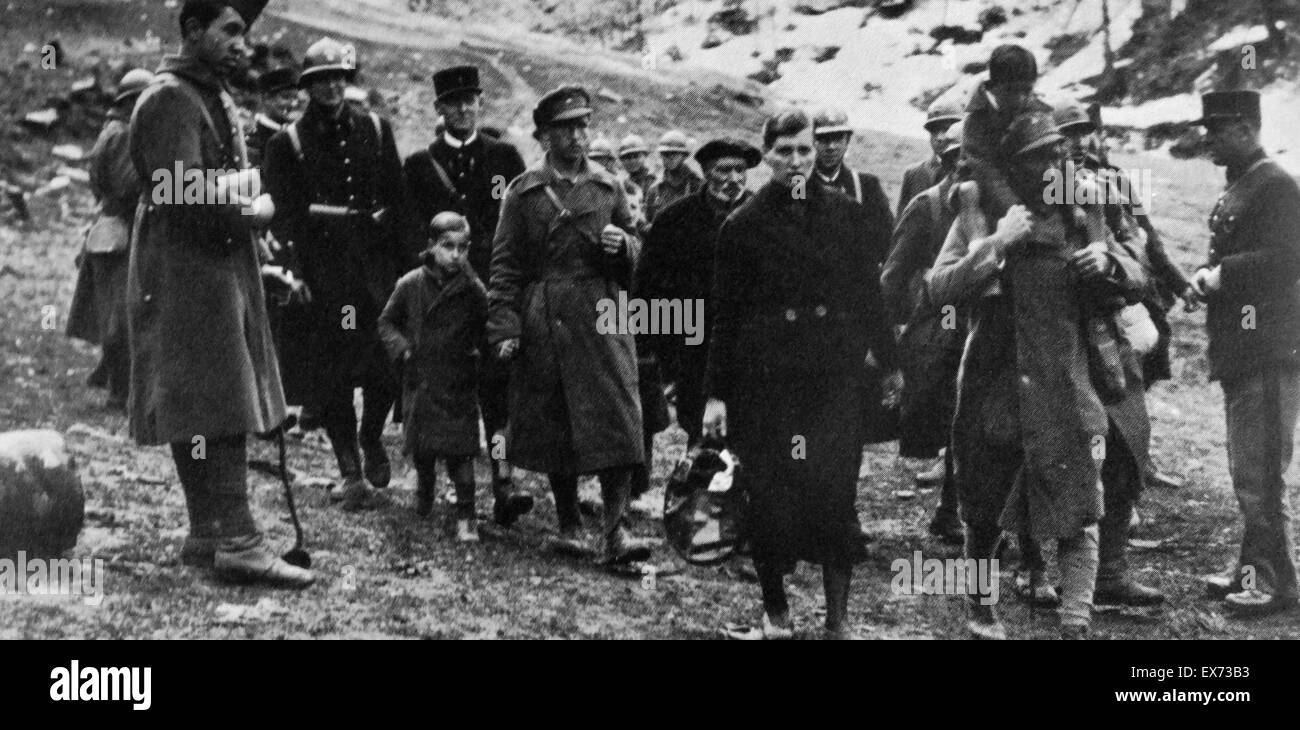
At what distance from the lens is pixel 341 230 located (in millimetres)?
6461

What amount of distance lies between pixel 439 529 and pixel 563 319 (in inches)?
38.0

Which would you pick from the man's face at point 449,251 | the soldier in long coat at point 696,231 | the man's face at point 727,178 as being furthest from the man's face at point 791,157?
the man's face at point 449,251

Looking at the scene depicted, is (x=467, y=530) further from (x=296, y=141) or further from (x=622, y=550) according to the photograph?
(x=296, y=141)

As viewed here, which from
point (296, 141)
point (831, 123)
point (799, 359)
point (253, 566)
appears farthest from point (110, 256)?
point (799, 359)

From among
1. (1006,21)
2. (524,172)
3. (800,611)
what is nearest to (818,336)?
(800,611)

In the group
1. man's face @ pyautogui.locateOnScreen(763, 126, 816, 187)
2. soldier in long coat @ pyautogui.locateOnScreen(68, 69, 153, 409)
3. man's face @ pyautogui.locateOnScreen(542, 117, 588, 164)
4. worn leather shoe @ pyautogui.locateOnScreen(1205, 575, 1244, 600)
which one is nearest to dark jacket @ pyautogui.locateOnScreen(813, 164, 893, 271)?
man's face @ pyautogui.locateOnScreen(763, 126, 816, 187)

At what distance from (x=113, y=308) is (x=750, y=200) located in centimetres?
295

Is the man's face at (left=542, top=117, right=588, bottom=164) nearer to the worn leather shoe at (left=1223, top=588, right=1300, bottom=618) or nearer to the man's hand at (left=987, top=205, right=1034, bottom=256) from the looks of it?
the man's hand at (left=987, top=205, right=1034, bottom=256)

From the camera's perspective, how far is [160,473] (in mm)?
6086

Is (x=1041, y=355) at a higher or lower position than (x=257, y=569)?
higher

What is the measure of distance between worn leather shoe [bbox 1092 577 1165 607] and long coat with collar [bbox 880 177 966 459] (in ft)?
2.86
